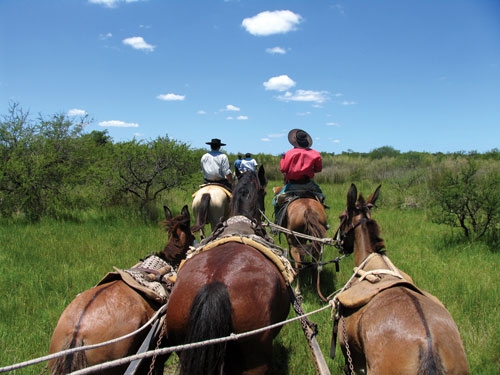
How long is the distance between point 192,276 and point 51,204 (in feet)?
33.3

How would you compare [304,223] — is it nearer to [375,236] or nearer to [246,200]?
[246,200]

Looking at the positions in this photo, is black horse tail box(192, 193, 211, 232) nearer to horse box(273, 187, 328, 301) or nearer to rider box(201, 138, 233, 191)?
rider box(201, 138, 233, 191)

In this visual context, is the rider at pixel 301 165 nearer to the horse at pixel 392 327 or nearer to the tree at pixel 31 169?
the horse at pixel 392 327

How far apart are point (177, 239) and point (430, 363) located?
282 cm

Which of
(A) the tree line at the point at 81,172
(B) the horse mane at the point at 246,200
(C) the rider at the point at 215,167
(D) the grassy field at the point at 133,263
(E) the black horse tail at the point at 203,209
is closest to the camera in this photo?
(D) the grassy field at the point at 133,263

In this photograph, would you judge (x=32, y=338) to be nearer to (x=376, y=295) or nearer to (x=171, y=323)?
(x=171, y=323)

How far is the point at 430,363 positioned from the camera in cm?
210

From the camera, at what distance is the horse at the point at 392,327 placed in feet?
7.04

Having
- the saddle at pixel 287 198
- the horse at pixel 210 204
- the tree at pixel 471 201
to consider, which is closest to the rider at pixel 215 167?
the horse at pixel 210 204

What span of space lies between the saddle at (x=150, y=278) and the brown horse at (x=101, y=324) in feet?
0.19

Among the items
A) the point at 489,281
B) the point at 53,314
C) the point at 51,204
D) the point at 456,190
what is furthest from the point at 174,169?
the point at 489,281

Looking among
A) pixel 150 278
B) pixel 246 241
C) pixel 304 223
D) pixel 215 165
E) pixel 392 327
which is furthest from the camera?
pixel 215 165

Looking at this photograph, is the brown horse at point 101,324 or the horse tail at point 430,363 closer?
the horse tail at point 430,363

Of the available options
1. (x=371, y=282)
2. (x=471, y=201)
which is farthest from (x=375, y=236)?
(x=471, y=201)
